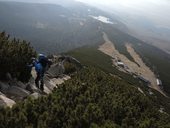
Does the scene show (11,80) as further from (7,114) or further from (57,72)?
(57,72)

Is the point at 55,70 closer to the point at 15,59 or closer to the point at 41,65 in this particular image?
the point at 41,65

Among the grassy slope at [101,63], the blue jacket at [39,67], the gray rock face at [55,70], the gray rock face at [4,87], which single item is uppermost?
the blue jacket at [39,67]

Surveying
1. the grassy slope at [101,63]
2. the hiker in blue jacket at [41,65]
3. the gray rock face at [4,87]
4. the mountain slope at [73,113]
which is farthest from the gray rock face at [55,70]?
the grassy slope at [101,63]

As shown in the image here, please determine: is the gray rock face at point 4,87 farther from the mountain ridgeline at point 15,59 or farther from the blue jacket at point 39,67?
the blue jacket at point 39,67

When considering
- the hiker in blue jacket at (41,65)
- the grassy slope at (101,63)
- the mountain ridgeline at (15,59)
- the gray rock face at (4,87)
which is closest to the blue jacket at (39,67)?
the hiker in blue jacket at (41,65)

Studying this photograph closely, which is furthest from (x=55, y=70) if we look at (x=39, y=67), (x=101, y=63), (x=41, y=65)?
(x=101, y=63)

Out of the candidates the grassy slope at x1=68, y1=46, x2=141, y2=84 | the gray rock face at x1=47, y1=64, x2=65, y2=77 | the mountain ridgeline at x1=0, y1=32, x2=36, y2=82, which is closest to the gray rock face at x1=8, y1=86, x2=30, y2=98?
the mountain ridgeline at x1=0, y1=32, x2=36, y2=82

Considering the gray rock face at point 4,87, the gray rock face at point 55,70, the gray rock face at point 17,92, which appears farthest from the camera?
the gray rock face at point 55,70

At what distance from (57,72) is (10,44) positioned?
15050mm

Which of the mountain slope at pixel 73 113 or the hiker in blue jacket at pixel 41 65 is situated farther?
the hiker in blue jacket at pixel 41 65

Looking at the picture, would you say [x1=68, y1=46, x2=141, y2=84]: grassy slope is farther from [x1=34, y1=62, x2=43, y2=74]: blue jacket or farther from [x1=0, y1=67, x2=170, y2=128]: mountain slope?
[x1=0, y1=67, x2=170, y2=128]: mountain slope

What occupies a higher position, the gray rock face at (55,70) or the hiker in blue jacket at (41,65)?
the hiker in blue jacket at (41,65)

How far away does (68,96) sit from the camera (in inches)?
841

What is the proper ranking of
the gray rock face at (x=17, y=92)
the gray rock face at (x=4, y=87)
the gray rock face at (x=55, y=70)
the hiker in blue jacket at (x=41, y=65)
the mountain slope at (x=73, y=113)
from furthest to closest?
1. the gray rock face at (x=55, y=70)
2. the hiker in blue jacket at (x=41, y=65)
3. the gray rock face at (x=4, y=87)
4. the gray rock face at (x=17, y=92)
5. the mountain slope at (x=73, y=113)
